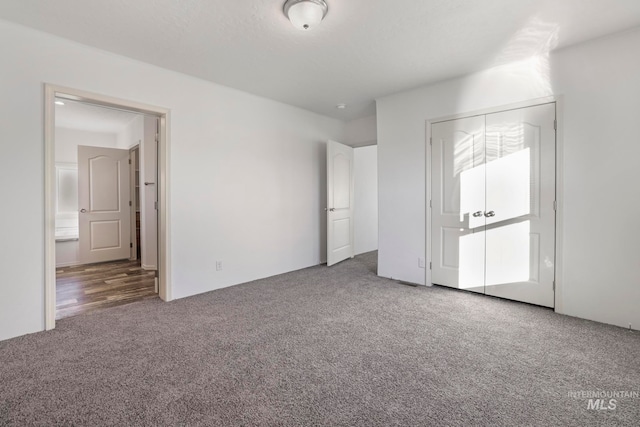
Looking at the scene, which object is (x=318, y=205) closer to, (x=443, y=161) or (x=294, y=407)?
(x=443, y=161)

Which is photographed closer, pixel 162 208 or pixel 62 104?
pixel 162 208

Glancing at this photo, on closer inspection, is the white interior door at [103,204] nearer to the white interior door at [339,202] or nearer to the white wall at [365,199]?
the white interior door at [339,202]

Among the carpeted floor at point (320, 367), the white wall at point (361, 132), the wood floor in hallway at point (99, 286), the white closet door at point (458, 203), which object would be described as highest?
the white wall at point (361, 132)

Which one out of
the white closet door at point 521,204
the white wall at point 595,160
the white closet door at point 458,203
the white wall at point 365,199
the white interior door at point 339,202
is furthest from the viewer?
the white wall at point 365,199

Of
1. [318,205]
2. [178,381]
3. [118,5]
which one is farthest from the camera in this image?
[318,205]

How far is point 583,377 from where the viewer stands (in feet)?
6.00

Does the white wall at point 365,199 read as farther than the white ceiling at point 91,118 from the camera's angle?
Yes

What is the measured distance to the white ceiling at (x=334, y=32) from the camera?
2145 mm

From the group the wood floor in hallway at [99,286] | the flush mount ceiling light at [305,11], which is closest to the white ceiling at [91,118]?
the wood floor in hallway at [99,286]

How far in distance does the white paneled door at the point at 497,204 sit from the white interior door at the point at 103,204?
5530 mm

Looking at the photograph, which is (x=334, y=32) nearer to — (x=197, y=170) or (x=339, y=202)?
(x=197, y=170)

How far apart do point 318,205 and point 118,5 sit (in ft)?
11.5

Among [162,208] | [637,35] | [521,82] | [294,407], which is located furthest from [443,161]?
[162,208]

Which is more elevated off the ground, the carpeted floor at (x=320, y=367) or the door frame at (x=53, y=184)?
the door frame at (x=53, y=184)
